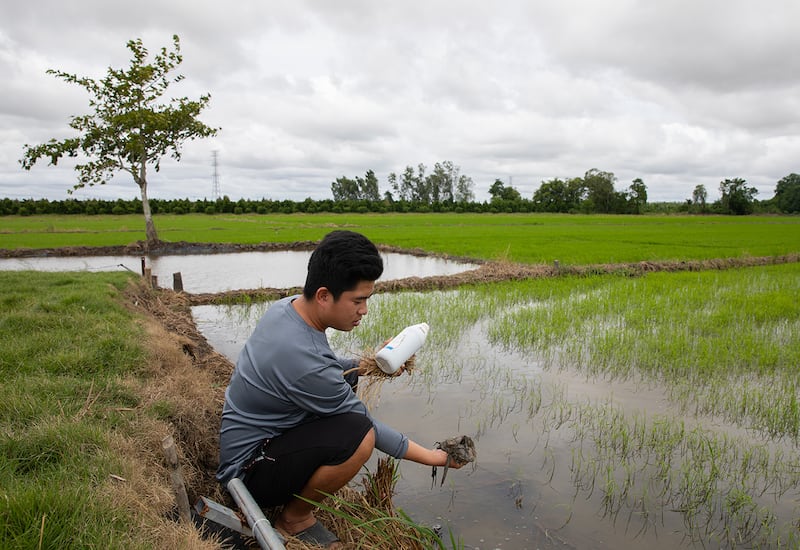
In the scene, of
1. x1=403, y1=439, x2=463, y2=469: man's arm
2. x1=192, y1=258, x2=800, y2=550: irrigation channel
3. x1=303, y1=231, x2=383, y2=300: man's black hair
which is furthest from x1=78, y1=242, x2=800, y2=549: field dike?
x1=303, y1=231, x2=383, y2=300: man's black hair

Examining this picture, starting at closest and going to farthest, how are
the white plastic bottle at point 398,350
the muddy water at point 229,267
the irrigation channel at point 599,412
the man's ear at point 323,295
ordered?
the man's ear at point 323,295, the white plastic bottle at point 398,350, the irrigation channel at point 599,412, the muddy water at point 229,267

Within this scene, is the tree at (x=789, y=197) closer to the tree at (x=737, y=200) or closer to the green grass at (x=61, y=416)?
the tree at (x=737, y=200)

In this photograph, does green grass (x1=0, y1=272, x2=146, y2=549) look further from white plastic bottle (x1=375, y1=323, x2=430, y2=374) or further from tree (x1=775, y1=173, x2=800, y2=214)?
tree (x1=775, y1=173, x2=800, y2=214)

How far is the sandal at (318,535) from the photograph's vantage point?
2371mm

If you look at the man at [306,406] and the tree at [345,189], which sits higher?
the tree at [345,189]

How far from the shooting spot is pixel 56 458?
2.28 m

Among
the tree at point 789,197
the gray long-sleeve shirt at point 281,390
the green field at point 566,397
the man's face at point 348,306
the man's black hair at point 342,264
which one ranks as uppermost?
the tree at point 789,197

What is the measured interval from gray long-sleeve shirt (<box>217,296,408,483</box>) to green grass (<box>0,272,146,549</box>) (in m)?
0.53

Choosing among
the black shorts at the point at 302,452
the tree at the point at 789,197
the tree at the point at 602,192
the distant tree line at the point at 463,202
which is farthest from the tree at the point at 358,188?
the black shorts at the point at 302,452

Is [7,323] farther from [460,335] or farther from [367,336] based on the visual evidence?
[460,335]

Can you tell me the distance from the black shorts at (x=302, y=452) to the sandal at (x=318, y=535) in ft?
0.76

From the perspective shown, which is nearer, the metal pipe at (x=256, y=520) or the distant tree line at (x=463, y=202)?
the metal pipe at (x=256, y=520)

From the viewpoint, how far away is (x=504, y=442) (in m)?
3.97

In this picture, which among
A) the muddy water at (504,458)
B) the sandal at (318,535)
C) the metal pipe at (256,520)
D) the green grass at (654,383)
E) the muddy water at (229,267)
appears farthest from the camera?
the muddy water at (229,267)
